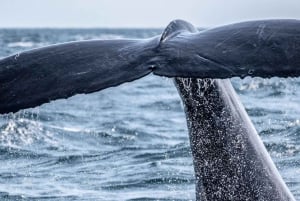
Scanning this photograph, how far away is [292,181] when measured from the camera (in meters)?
8.09

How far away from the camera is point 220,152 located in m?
4.86

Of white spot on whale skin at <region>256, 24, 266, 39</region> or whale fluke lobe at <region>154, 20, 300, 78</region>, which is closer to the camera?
whale fluke lobe at <region>154, 20, 300, 78</region>

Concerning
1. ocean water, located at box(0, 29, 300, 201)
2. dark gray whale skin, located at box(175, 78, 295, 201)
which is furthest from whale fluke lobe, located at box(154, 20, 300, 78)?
ocean water, located at box(0, 29, 300, 201)

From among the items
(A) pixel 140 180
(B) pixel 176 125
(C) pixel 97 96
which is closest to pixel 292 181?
(A) pixel 140 180

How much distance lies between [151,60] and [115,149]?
7106mm

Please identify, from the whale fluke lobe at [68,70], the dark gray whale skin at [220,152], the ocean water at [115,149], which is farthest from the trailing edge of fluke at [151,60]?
the ocean water at [115,149]

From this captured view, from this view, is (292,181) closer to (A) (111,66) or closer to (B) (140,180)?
(B) (140,180)

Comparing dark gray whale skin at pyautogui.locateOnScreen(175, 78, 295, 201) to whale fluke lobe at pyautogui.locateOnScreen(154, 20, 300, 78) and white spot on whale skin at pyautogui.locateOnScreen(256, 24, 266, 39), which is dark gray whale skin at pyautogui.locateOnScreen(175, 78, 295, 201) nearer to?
whale fluke lobe at pyautogui.locateOnScreen(154, 20, 300, 78)

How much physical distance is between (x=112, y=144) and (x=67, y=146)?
625 mm

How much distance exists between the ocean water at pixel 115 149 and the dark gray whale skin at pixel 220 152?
639mm

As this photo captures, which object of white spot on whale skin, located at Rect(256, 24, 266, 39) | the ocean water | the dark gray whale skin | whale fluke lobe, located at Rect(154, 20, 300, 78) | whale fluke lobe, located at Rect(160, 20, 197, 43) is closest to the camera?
whale fluke lobe, located at Rect(154, 20, 300, 78)

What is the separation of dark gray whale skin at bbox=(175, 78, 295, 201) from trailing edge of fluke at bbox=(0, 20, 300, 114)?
0.41 metres

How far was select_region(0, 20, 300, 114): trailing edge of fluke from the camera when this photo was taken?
407 cm

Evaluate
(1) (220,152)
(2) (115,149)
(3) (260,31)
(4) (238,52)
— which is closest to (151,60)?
(4) (238,52)
